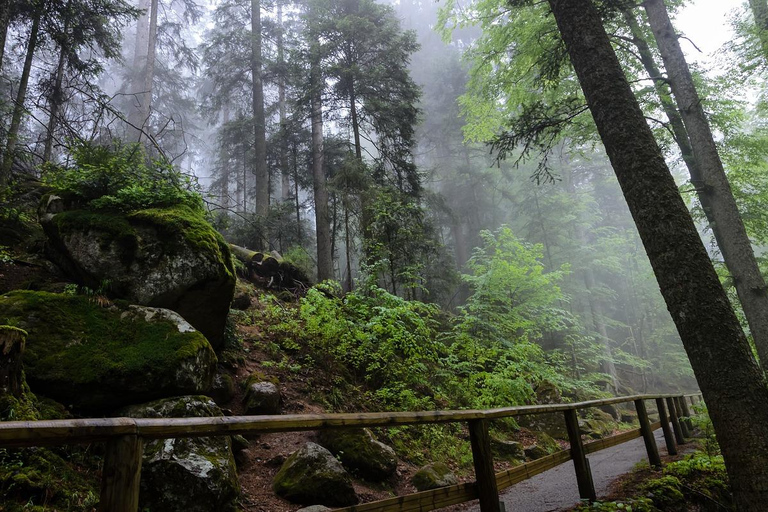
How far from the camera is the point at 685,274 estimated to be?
4117mm

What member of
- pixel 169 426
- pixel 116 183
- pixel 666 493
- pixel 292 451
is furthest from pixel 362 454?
pixel 116 183

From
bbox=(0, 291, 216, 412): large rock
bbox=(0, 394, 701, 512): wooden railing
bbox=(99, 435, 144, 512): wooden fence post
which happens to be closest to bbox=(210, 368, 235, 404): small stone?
bbox=(0, 291, 216, 412): large rock

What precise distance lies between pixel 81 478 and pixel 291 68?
15.4 metres

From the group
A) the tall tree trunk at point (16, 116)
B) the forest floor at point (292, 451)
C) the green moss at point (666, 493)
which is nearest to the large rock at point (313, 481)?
the forest floor at point (292, 451)

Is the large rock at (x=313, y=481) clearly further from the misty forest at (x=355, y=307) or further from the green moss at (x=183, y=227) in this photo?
the green moss at (x=183, y=227)

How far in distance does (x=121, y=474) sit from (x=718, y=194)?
9758mm

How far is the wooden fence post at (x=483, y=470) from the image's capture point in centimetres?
322

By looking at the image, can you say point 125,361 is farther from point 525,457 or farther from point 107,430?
point 525,457

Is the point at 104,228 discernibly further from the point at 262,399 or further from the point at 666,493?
the point at 666,493

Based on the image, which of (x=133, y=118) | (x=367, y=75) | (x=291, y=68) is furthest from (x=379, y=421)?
(x=133, y=118)

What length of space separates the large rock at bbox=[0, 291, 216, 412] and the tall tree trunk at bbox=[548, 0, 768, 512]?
5.48 metres

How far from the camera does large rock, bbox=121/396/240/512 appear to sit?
3.64 meters

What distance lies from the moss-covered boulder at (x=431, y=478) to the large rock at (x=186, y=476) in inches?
104

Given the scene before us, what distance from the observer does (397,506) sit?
263 cm
